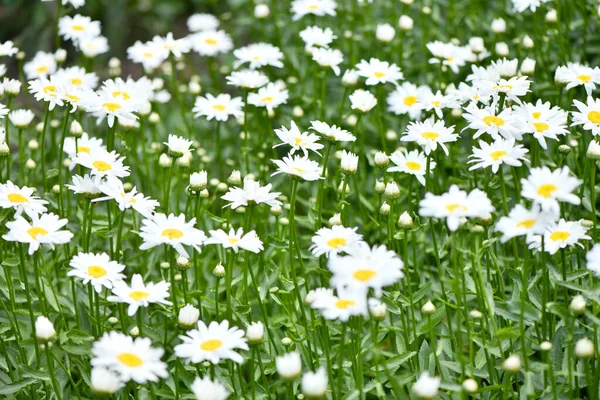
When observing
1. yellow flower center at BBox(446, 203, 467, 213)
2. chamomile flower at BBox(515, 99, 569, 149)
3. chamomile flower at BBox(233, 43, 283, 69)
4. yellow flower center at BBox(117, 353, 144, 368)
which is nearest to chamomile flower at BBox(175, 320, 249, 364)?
yellow flower center at BBox(117, 353, 144, 368)

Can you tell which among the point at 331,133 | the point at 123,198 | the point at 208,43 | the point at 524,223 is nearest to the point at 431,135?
the point at 331,133

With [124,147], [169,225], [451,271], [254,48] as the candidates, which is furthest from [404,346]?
[254,48]

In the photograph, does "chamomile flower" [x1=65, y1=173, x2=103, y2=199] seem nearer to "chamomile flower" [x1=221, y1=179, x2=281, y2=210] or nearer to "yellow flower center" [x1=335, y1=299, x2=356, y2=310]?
"chamomile flower" [x1=221, y1=179, x2=281, y2=210]

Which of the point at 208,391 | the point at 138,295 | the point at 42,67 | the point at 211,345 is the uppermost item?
the point at 42,67

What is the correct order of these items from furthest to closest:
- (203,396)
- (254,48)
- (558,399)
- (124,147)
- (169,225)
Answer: (254,48) < (124,147) < (169,225) < (558,399) < (203,396)

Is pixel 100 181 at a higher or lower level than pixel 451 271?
higher

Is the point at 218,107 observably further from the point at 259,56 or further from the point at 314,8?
the point at 314,8

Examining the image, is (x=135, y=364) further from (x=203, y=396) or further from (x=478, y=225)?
(x=478, y=225)

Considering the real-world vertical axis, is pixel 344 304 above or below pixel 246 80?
below
